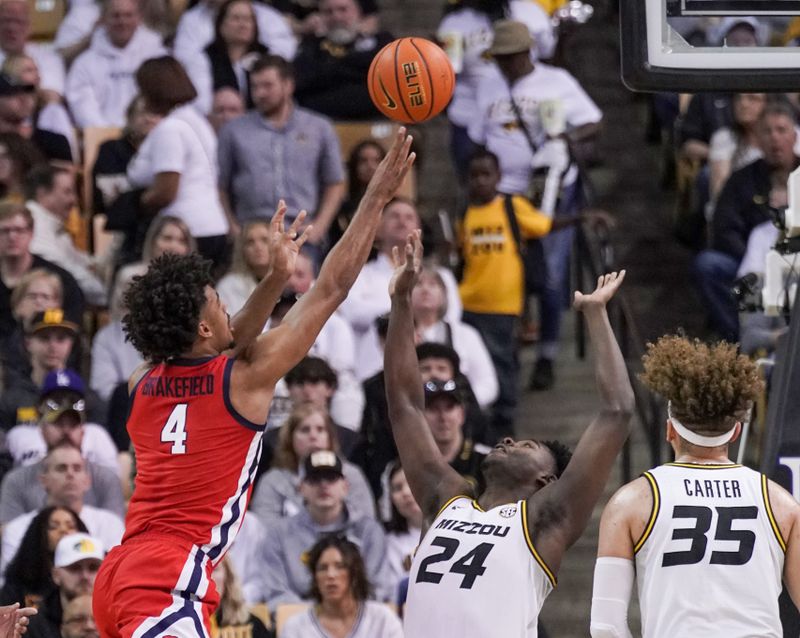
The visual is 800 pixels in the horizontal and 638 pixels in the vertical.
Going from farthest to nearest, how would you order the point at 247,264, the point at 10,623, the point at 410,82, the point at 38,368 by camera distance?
the point at 247,264 → the point at 38,368 → the point at 410,82 → the point at 10,623

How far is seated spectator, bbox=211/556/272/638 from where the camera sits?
8.41 metres

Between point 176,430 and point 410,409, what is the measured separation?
0.92 meters

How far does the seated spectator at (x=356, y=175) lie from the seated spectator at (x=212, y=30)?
1.43 m

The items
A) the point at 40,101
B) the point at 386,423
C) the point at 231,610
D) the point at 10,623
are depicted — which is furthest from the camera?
the point at 40,101

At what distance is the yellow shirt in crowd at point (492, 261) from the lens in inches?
432

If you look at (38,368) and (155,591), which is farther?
(38,368)

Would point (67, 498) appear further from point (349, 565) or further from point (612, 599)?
point (612, 599)

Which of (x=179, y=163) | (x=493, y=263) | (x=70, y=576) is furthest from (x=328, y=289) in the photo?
(x=493, y=263)

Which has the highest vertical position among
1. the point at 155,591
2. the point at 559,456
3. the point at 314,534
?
the point at 559,456

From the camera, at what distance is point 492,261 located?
36.0 feet

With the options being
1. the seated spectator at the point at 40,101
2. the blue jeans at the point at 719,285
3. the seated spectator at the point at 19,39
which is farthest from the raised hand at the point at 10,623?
the seated spectator at the point at 19,39

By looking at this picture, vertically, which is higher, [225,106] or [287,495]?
[225,106]

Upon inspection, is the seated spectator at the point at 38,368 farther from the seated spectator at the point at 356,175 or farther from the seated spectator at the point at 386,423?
the seated spectator at the point at 356,175

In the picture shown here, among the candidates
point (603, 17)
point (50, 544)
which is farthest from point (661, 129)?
point (50, 544)
